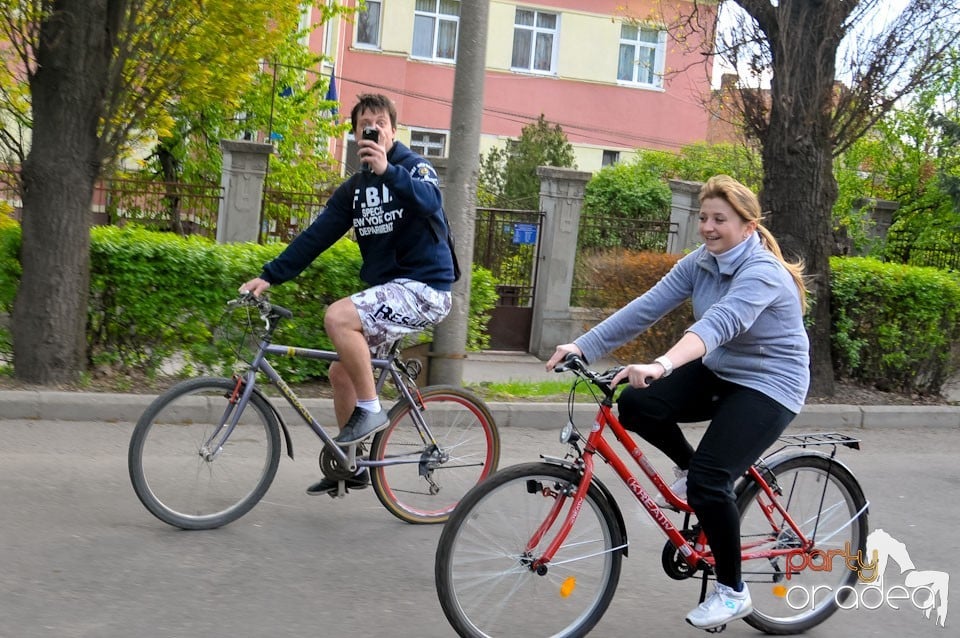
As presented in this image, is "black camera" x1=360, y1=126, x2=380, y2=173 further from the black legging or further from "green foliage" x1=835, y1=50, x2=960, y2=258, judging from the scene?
"green foliage" x1=835, y1=50, x2=960, y2=258

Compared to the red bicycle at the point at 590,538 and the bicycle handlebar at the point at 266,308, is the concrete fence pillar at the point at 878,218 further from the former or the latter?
the bicycle handlebar at the point at 266,308

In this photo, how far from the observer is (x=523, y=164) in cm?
2358

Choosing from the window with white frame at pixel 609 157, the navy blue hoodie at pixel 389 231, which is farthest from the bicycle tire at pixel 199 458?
the window with white frame at pixel 609 157

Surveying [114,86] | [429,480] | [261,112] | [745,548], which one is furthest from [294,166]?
[745,548]

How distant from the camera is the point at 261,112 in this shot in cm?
1995

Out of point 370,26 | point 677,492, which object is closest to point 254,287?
point 677,492

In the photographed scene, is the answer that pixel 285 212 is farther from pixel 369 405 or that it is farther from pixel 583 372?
pixel 583 372

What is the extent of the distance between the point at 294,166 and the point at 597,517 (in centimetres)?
1658

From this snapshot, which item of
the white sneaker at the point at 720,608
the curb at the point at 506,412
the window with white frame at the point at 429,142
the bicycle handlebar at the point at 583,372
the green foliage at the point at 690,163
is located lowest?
the white sneaker at the point at 720,608

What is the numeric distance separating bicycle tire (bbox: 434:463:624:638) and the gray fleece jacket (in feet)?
2.07

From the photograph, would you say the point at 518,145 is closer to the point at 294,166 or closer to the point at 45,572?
the point at 294,166

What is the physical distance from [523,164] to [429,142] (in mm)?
9181

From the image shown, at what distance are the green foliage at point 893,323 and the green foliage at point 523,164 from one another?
37.0 ft

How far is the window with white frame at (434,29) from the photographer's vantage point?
31172 mm
